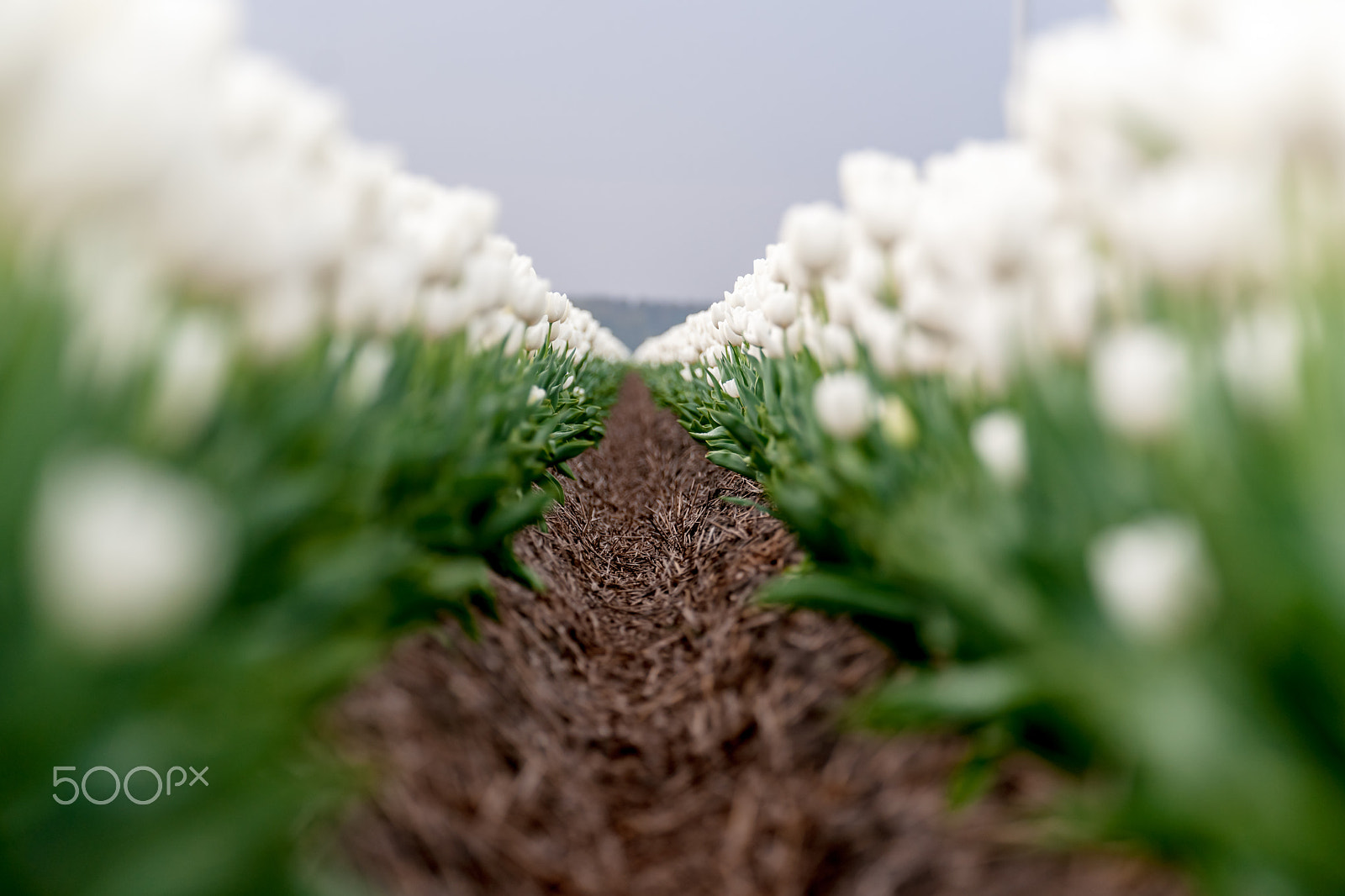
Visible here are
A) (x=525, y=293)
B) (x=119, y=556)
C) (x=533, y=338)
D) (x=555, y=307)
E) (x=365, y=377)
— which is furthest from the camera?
(x=555, y=307)

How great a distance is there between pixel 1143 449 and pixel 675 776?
135 cm

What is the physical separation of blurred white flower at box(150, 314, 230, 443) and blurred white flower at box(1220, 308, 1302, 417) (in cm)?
137

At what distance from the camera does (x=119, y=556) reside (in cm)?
94

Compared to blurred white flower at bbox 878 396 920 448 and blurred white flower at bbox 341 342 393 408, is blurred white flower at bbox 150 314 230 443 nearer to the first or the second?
blurred white flower at bbox 341 342 393 408

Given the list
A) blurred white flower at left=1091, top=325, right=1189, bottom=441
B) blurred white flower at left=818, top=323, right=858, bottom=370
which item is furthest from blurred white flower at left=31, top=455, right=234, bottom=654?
blurred white flower at left=818, top=323, right=858, bottom=370

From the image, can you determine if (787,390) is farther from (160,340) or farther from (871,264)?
(160,340)

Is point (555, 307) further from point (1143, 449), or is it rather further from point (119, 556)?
point (119, 556)

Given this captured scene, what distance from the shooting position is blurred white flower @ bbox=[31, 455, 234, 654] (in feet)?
3.09

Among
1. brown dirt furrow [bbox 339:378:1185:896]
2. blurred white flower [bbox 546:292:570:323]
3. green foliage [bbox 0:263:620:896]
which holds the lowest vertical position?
brown dirt furrow [bbox 339:378:1185:896]

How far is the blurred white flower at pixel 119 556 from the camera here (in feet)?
3.09

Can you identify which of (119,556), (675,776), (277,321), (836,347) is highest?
(836,347)

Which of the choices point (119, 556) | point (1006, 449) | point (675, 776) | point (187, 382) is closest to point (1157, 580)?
point (1006, 449)

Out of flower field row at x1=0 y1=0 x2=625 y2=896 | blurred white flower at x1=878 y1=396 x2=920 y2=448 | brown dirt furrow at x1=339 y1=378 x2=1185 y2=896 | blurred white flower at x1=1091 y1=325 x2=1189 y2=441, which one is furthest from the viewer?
blurred white flower at x1=878 y1=396 x2=920 y2=448

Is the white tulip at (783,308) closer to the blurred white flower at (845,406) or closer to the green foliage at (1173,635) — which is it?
the blurred white flower at (845,406)
